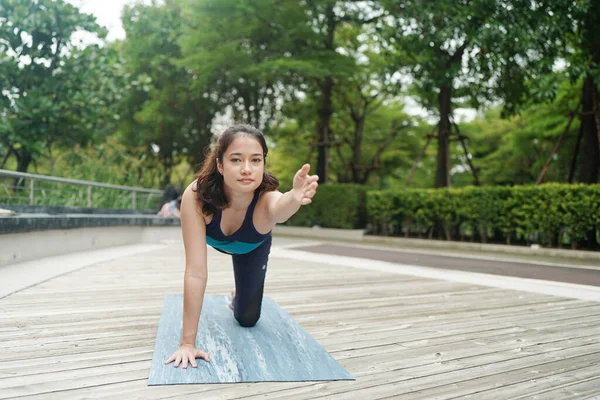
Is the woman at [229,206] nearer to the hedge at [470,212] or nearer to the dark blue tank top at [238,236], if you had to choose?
the dark blue tank top at [238,236]

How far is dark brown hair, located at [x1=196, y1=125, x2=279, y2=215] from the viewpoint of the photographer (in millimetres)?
2512

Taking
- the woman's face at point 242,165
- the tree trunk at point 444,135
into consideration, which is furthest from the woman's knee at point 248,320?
the tree trunk at point 444,135

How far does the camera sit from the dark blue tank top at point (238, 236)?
2.72 m

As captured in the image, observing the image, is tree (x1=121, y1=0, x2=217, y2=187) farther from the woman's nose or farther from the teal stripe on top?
the woman's nose

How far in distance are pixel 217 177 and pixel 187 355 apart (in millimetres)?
929

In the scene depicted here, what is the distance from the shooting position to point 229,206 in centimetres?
269

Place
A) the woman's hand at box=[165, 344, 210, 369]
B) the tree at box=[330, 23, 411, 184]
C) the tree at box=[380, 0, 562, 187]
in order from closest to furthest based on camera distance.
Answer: the woman's hand at box=[165, 344, 210, 369] → the tree at box=[380, 0, 562, 187] → the tree at box=[330, 23, 411, 184]

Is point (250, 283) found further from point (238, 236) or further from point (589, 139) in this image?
point (589, 139)

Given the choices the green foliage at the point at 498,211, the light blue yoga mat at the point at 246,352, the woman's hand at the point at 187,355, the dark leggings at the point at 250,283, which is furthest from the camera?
the green foliage at the point at 498,211

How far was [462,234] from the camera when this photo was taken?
12.1 metres

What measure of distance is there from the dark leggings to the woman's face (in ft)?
2.28

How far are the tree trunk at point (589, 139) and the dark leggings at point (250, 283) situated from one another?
1019 cm

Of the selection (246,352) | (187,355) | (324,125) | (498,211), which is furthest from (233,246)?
(324,125)

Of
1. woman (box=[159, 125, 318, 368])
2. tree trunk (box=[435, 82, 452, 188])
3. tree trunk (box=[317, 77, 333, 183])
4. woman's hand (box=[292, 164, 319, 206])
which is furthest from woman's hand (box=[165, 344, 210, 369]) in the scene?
tree trunk (box=[317, 77, 333, 183])
